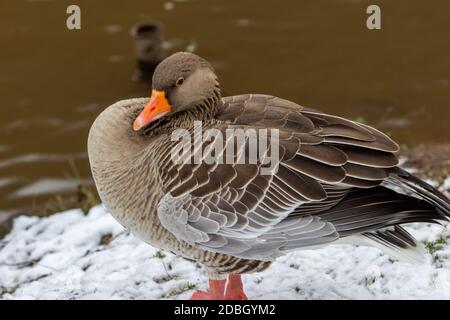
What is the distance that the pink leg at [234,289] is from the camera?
176 inches

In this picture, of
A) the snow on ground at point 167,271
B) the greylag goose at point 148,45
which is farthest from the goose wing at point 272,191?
the greylag goose at point 148,45

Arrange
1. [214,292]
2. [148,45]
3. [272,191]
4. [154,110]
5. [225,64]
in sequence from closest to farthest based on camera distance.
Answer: [272,191]
[154,110]
[214,292]
[148,45]
[225,64]

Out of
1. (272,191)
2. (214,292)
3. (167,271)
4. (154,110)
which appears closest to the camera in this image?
(272,191)

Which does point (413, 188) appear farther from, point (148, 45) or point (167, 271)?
point (148, 45)

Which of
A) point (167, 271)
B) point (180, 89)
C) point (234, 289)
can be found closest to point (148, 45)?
point (167, 271)

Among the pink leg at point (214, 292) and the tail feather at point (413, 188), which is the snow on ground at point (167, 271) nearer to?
the pink leg at point (214, 292)

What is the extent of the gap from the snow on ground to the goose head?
4.39 feet

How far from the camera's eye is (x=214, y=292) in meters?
4.42

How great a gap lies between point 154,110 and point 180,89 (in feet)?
0.68

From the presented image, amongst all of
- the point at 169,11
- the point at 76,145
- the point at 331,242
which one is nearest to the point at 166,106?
the point at 331,242

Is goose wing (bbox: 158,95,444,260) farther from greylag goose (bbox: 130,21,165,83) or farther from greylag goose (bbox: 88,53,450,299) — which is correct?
greylag goose (bbox: 130,21,165,83)

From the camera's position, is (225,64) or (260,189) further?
(225,64)

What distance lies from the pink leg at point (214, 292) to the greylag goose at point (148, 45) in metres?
5.40

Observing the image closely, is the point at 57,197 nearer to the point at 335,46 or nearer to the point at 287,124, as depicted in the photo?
the point at 287,124
